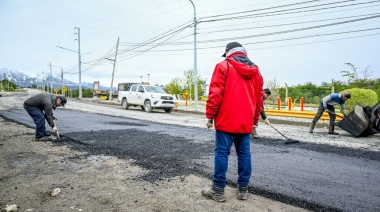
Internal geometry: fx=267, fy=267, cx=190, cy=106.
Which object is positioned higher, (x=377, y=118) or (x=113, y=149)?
(x=377, y=118)

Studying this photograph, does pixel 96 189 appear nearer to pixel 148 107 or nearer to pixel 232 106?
pixel 232 106

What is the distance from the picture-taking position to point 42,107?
721 centimetres

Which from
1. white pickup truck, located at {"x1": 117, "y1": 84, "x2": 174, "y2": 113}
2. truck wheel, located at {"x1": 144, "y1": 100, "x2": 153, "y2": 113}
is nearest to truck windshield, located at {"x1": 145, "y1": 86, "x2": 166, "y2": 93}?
white pickup truck, located at {"x1": 117, "y1": 84, "x2": 174, "y2": 113}

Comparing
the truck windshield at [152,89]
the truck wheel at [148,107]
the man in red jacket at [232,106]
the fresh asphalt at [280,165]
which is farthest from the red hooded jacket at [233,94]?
the truck windshield at [152,89]

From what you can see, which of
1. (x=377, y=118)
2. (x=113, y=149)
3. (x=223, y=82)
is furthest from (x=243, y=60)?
(x=377, y=118)

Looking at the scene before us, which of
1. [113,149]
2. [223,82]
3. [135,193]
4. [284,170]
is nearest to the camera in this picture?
[223,82]

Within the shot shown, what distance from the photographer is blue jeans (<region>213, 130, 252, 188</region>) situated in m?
Result: 3.16

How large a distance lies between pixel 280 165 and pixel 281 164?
0.08m

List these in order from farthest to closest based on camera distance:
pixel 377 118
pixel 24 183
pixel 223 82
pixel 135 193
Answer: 1. pixel 377 118
2. pixel 24 183
3. pixel 135 193
4. pixel 223 82

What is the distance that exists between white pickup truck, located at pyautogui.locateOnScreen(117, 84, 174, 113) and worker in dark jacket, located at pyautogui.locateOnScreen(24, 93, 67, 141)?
10954 mm

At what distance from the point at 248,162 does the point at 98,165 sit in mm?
2728

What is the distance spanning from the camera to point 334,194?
3.42 m

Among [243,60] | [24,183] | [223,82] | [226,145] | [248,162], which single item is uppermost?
[243,60]

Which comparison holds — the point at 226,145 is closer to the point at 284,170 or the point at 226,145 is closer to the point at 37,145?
Answer: the point at 284,170
